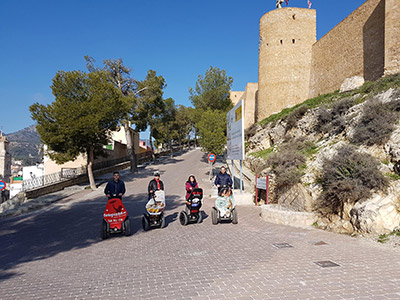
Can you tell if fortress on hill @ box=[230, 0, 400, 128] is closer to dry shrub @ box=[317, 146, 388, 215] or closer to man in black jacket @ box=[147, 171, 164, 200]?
dry shrub @ box=[317, 146, 388, 215]

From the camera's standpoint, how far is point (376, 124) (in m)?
9.59

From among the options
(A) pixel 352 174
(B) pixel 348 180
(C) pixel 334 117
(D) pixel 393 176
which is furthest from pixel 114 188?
(C) pixel 334 117

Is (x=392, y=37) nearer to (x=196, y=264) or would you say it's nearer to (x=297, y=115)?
(x=297, y=115)

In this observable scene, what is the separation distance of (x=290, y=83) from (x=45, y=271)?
99.3 feet

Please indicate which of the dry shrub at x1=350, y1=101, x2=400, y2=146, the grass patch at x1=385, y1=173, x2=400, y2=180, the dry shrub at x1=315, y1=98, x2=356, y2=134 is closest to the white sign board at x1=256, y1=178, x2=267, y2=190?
the dry shrub at x1=350, y1=101, x2=400, y2=146

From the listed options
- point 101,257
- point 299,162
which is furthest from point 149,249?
point 299,162

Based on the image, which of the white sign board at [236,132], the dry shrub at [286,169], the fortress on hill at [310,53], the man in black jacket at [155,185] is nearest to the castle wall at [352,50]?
the fortress on hill at [310,53]

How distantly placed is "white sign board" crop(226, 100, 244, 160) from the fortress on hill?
1348 cm

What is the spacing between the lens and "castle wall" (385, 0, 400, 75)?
57.1 ft

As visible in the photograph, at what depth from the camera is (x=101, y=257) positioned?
5.76m

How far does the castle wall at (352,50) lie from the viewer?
20.0 metres

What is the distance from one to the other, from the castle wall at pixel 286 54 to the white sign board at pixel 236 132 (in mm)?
19670

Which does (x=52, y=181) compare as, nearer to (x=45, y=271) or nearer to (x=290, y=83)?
(x=45, y=271)

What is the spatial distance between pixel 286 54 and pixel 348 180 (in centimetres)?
2582
